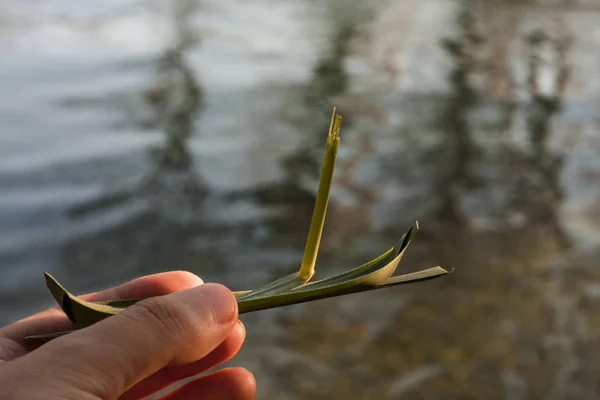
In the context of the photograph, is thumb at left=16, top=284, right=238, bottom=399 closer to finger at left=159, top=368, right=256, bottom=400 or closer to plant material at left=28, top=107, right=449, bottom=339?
plant material at left=28, top=107, right=449, bottom=339

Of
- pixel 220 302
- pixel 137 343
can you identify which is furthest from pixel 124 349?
pixel 220 302

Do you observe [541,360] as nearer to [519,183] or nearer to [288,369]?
[288,369]

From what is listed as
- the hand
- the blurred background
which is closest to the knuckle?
the hand

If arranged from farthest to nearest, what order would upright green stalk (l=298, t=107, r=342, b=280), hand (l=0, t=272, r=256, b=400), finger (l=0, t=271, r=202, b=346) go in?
1. finger (l=0, t=271, r=202, b=346)
2. upright green stalk (l=298, t=107, r=342, b=280)
3. hand (l=0, t=272, r=256, b=400)

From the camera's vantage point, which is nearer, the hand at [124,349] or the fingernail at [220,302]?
the hand at [124,349]

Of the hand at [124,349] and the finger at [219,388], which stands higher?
the hand at [124,349]

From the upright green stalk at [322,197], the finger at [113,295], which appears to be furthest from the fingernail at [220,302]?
the finger at [113,295]

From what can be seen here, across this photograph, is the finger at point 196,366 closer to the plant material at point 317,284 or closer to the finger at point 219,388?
the finger at point 219,388
